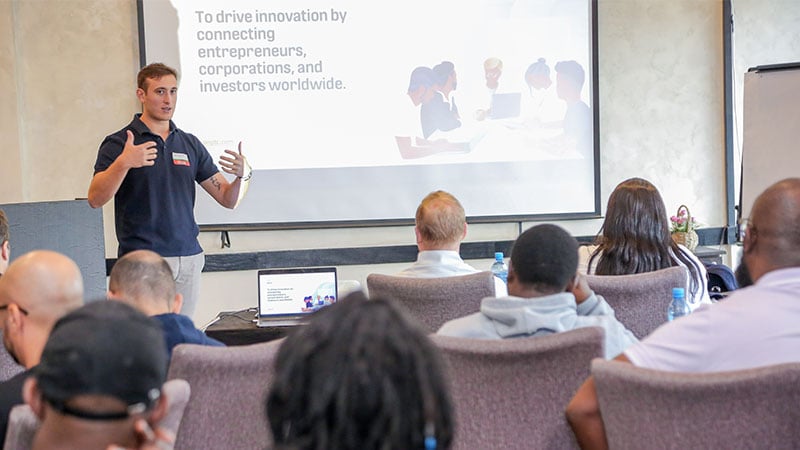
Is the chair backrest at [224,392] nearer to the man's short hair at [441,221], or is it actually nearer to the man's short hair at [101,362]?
the man's short hair at [101,362]

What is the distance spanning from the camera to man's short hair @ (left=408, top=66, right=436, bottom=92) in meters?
5.57

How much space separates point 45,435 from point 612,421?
3.59 ft

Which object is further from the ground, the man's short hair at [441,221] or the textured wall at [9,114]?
the textured wall at [9,114]

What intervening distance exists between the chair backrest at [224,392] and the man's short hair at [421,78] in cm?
371

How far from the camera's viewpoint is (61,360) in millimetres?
1151

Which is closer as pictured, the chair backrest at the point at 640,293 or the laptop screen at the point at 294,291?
the chair backrest at the point at 640,293

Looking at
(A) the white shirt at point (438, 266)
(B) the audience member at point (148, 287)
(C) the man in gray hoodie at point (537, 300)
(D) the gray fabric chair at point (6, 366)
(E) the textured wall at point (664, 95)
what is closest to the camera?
(C) the man in gray hoodie at point (537, 300)

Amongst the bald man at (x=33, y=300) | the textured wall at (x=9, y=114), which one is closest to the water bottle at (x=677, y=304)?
the bald man at (x=33, y=300)

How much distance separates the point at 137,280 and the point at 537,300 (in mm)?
1102

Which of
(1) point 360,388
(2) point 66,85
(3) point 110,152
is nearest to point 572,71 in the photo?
(3) point 110,152

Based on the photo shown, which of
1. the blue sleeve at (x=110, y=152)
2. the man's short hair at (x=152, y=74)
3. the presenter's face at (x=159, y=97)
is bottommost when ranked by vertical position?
the blue sleeve at (x=110, y=152)

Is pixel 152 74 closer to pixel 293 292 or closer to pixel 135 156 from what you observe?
pixel 135 156

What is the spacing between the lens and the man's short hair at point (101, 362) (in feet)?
3.77

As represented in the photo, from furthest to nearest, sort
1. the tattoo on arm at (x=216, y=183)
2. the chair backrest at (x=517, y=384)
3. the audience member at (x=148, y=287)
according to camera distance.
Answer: the tattoo on arm at (x=216, y=183), the audience member at (x=148, y=287), the chair backrest at (x=517, y=384)
